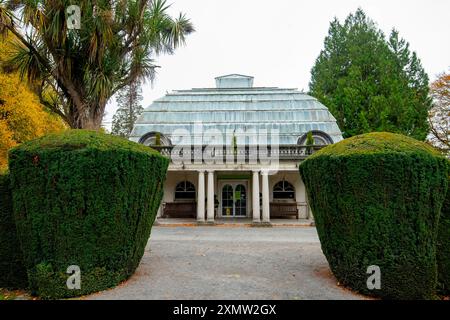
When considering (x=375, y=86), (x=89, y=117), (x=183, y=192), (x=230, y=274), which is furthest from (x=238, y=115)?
(x=230, y=274)

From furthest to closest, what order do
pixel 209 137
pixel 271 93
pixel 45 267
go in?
pixel 271 93
pixel 209 137
pixel 45 267

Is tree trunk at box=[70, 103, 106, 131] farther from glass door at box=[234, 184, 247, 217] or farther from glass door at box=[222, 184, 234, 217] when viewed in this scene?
glass door at box=[234, 184, 247, 217]

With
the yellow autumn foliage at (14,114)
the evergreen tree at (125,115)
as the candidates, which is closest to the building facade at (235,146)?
the yellow autumn foliage at (14,114)

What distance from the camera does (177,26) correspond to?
1012 cm

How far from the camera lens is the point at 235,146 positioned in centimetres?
1839

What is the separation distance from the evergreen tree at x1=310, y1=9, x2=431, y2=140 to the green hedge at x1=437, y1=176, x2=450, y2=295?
19.5 m

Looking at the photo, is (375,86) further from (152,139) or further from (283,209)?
(152,139)

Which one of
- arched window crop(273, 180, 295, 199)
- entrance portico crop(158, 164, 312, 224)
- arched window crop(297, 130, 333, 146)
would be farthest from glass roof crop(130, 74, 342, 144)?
arched window crop(273, 180, 295, 199)

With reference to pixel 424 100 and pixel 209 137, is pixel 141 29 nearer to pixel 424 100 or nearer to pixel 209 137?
pixel 209 137

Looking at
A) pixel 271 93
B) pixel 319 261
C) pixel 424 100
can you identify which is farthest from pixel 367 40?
pixel 319 261

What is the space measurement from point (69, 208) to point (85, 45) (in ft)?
17.8

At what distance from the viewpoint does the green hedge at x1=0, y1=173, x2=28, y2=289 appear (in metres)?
5.61

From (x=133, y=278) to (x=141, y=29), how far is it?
22.1ft
